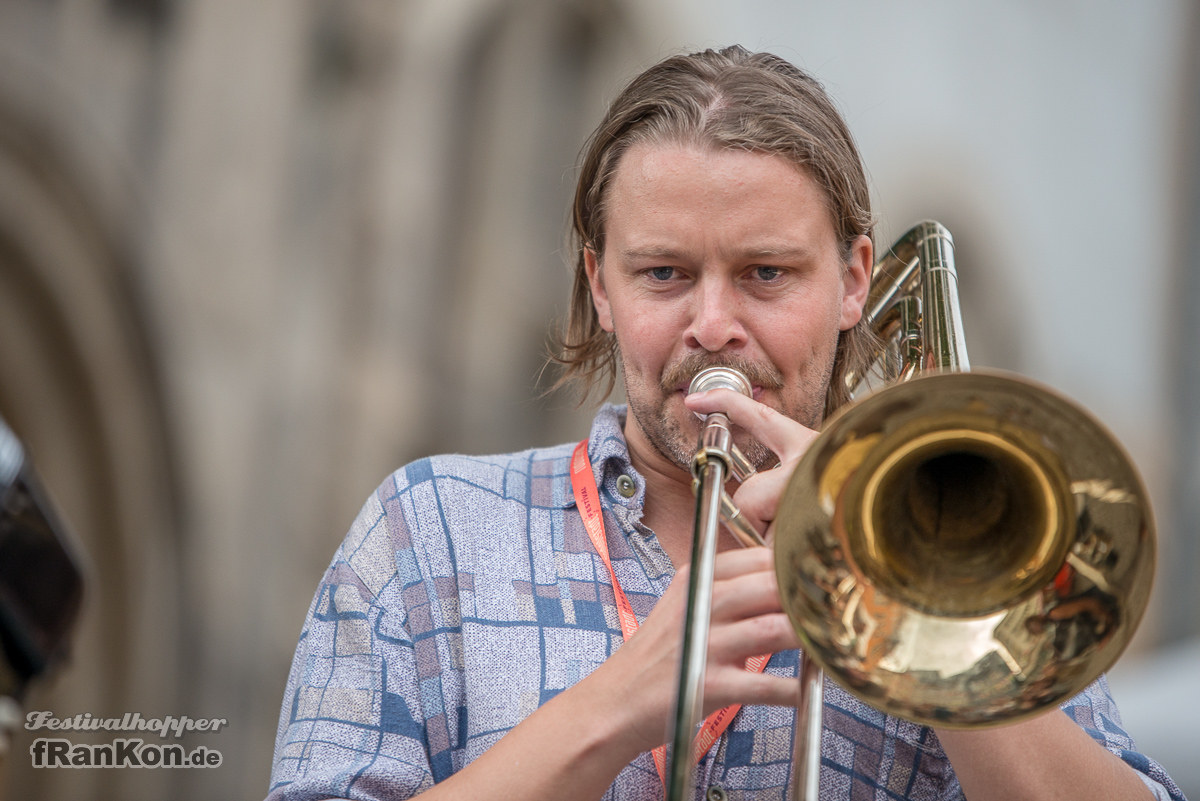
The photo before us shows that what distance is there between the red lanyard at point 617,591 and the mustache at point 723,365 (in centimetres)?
27

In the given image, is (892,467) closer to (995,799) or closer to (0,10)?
(995,799)

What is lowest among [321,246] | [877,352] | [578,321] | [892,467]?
[892,467]

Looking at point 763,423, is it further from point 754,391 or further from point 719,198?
point 719,198

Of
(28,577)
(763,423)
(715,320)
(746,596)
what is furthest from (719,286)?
(28,577)

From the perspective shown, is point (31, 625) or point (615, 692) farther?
point (615, 692)

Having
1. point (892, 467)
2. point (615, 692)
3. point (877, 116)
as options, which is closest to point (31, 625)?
point (615, 692)

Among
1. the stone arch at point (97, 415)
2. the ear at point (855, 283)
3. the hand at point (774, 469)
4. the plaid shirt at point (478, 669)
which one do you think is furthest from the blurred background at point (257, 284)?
the hand at point (774, 469)

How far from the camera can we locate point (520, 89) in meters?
5.54

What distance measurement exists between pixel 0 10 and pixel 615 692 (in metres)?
4.15

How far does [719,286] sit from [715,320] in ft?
0.23

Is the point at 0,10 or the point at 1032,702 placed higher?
the point at 0,10

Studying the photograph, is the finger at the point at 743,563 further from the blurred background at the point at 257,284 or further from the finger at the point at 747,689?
the blurred background at the point at 257,284

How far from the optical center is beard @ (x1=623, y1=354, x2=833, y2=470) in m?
2.01

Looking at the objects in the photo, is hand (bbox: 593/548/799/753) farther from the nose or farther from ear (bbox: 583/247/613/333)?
ear (bbox: 583/247/613/333)
